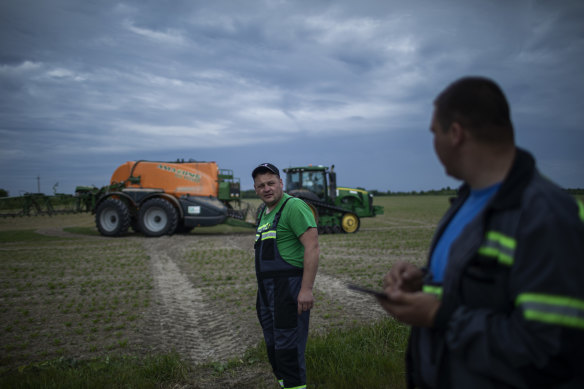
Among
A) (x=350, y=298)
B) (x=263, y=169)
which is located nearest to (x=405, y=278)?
(x=263, y=169)

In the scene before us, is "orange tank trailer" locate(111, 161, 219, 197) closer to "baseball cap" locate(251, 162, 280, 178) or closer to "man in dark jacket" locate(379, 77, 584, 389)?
"baseball cap" locate(251, 162, 280, 178)

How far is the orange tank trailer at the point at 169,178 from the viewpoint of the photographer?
617 inches

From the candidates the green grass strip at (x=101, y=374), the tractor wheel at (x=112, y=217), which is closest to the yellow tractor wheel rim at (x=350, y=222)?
the tractor wheel at (x=112, y=217)

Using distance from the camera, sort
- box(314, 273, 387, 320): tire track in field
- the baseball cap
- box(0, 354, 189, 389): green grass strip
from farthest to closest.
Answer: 1. box(314, 273, 387, 320): tire track in field
2. box(0, 354, 189, 389): green grass strip
3. the baseball cap

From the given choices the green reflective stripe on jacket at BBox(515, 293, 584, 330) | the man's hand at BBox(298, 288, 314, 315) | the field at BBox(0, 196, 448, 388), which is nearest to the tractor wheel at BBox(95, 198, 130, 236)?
the field at BBox(0, 196, 448, 388)

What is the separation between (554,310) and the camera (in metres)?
1.01

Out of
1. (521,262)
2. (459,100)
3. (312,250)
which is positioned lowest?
(312,250)

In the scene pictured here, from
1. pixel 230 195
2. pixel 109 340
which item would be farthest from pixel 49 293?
pixel 230 195

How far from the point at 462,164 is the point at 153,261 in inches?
400

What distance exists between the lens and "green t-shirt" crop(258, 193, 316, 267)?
112 inches

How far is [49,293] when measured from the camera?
688 cm

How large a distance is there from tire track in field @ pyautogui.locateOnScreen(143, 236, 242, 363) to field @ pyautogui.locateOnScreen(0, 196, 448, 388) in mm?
14

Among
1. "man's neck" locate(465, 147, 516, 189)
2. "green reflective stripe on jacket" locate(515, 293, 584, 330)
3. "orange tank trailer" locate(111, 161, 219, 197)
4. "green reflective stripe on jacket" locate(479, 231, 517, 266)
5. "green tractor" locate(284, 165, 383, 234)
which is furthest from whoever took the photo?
"green tractor" locate(284, 165, 383, 234)

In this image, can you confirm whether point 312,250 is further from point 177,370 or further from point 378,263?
point 378,263
